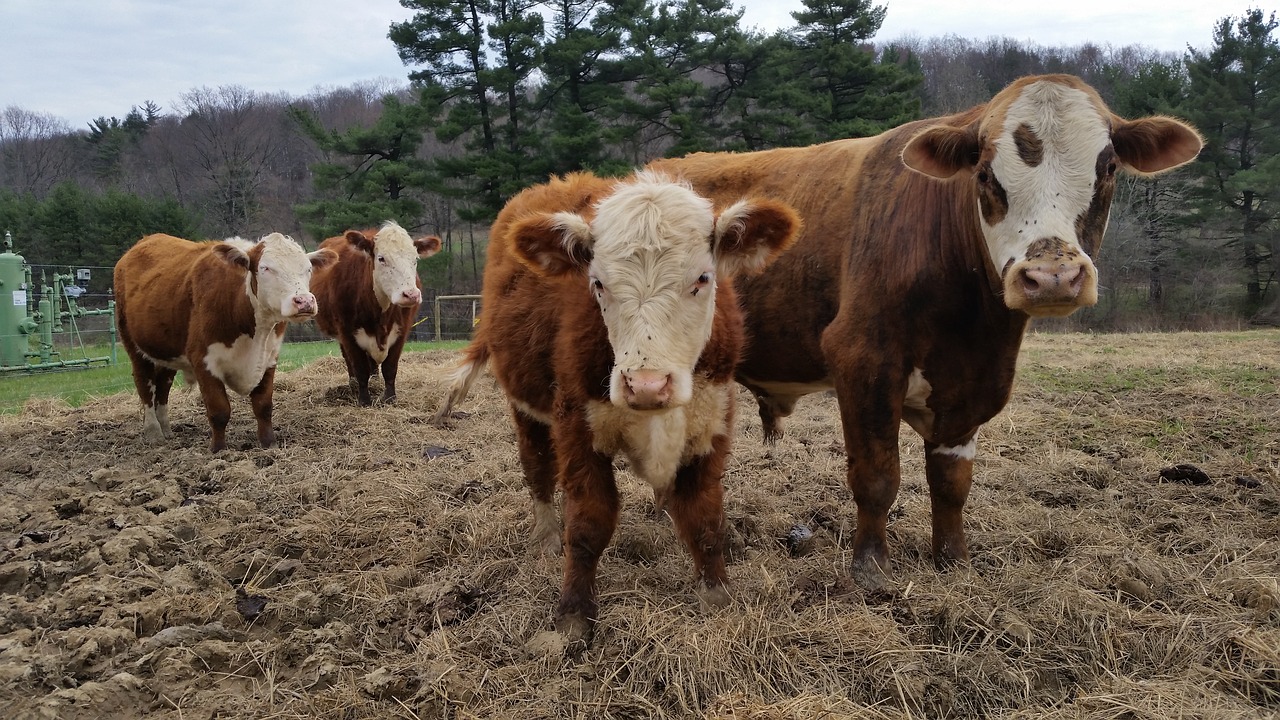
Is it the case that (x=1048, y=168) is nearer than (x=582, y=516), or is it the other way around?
(x=1048, y=168)

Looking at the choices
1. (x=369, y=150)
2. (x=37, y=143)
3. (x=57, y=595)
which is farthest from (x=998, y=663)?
(x=37, y=143)

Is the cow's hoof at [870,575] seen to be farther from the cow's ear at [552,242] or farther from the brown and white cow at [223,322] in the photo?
the brown and white cow at [223,322]

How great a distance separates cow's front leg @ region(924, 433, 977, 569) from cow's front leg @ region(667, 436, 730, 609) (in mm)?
1187

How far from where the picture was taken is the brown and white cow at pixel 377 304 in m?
9.39

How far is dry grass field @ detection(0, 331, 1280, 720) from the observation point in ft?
8.62

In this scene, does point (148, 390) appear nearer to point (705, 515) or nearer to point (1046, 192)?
point (705, 515)

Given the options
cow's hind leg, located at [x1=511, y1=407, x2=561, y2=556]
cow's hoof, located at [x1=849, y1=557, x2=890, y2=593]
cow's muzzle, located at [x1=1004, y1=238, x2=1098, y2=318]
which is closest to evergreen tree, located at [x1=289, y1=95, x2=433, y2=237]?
cow's hind leg, located at [x1=511, y1=407, x2=561, y2=556]

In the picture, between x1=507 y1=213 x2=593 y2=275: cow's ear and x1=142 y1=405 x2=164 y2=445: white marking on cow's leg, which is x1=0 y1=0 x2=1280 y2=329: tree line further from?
x1=507 y1=213 x2=593 y2=275: cow's ear

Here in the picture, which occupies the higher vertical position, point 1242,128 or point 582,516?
point 1242,128

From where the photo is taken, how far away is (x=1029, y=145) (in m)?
2.89

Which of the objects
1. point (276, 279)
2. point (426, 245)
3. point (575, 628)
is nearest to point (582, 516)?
point (575, 628)

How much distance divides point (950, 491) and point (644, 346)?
6.53 ft

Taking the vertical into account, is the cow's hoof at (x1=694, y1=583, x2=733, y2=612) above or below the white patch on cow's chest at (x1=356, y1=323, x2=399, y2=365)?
below

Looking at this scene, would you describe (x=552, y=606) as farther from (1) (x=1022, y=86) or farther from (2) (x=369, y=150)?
(2) (x=369, y=150)
